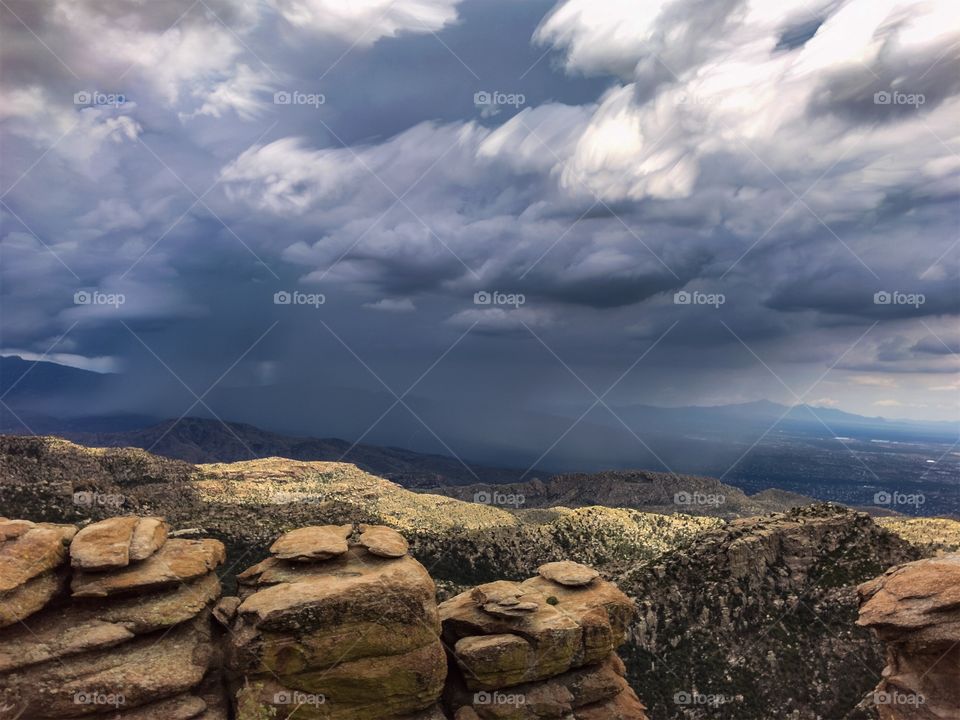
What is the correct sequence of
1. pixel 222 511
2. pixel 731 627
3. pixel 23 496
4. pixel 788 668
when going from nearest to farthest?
pixel 788 668
pixel 731 627
pixel 23 496
pixel 222 511

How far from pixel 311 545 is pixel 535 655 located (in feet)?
63.1

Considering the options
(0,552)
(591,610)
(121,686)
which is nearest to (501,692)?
(591,610)

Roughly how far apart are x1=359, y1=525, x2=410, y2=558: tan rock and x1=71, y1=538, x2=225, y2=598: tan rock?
38.6 ft

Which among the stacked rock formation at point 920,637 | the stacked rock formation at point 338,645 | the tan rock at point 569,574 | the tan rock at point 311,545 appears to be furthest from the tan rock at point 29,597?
the stacked rock formation at point 920,637

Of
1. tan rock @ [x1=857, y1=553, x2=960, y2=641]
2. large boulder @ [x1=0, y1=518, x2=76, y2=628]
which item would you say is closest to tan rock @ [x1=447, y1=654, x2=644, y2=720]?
tan rock @ [x1=857, y1=553, x2=960, y2=641]

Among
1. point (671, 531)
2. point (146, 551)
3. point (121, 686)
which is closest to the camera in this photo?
point (121, 686)

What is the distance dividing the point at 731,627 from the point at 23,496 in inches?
6240

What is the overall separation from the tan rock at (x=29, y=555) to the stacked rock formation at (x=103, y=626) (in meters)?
0.05

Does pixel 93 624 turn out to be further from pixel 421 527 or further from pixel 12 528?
pixel 421 527

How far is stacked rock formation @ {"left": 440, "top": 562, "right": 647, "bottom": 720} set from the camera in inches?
1778

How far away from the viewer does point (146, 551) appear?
42.8 metres

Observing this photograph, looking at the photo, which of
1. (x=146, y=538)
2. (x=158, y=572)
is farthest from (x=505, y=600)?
(x=146, y=538)

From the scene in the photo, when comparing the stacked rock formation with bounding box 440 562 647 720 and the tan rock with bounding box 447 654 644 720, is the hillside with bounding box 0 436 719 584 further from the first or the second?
the tan rock with bounding box 447 654 644 720

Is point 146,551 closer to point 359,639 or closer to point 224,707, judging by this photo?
point 224,707
